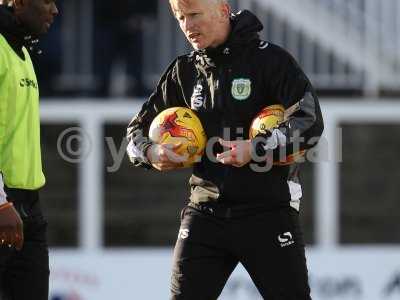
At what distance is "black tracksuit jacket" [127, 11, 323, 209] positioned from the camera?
586 cm

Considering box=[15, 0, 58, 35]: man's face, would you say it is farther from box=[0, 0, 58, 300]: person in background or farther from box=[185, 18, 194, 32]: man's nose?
box=[185, 18, 194, 32]: man's nose

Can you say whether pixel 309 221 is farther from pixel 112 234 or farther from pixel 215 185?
pixel 215 185

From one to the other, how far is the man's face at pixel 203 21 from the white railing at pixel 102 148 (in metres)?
5.06

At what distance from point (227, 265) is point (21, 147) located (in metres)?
1.17

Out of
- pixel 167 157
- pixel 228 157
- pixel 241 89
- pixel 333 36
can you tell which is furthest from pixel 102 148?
pixel 228 157

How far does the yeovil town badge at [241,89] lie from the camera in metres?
5.94

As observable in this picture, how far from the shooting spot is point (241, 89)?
5949 millimetres

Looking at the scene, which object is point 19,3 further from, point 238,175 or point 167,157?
point 238,175

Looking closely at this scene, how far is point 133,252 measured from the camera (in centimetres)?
1093

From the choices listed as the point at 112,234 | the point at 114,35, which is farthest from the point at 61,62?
the point at 112,234

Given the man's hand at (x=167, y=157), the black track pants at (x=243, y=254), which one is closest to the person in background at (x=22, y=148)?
the man's hand at (x=167, y=157)

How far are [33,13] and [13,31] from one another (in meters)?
0.13

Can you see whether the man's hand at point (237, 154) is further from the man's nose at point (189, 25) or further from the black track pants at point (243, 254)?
the man's nose at point (189, 25)

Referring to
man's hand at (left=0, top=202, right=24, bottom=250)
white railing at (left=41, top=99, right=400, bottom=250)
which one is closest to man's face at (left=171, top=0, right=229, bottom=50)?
man's hand at (left=0, top=202, right=24, bottom=250)
